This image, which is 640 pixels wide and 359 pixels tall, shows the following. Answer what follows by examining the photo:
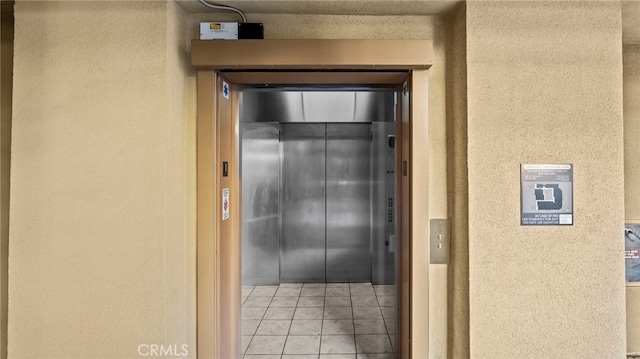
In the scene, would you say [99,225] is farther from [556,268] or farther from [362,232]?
[362,232]

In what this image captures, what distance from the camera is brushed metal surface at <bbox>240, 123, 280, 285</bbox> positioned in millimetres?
4375

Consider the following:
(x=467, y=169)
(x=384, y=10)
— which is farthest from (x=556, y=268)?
(x=384, y=10)

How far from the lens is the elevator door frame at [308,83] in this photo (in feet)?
5.77

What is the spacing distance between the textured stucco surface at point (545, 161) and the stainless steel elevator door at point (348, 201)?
2.85 metres

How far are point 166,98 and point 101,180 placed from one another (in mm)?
541

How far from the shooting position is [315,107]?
13.2ft

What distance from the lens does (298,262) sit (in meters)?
4.57

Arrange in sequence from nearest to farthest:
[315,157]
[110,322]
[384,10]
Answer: [110,322], [384,10], [315,157]

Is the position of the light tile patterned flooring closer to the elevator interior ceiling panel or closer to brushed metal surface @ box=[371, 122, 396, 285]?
brushed metal surface @ box=[371, 122, 396, 285]

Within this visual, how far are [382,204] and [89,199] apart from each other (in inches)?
136

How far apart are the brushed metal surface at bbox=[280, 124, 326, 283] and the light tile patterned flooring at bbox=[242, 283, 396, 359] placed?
261 mm

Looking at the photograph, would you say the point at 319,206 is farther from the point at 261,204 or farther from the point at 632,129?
the point at 632,129

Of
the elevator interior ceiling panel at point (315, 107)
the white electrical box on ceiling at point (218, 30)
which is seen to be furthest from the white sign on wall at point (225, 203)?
the elevator interior ceiling panel at point (315, 107)

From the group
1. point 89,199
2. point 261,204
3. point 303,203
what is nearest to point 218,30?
point 89,199
